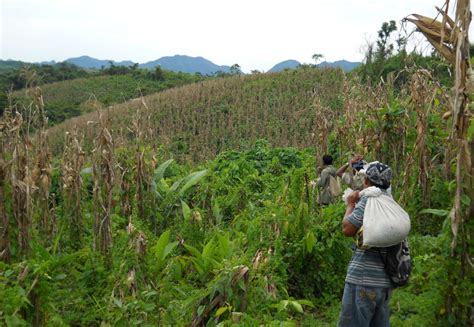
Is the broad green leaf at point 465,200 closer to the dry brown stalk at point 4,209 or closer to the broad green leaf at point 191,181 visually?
the dry brown stalk at point 4,209

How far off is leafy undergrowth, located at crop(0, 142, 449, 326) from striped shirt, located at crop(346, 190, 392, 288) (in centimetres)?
46

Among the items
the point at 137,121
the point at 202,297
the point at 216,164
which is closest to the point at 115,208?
the point at 137,121

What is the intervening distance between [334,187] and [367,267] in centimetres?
317

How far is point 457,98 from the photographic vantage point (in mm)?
2857

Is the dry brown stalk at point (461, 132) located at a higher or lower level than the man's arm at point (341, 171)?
higher

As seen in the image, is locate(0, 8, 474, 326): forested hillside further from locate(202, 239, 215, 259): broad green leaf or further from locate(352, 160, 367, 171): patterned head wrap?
locate(352, 160, 367, 171): patterned head wrap

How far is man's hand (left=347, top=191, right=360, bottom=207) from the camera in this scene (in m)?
3.11

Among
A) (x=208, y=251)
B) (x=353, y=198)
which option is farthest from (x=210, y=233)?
(x=353, y=198)

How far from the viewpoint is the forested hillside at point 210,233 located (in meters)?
3.05

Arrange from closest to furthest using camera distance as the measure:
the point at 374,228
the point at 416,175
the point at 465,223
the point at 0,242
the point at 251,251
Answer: the point at 374,228, the point at 465,223, the point at 0,242, the point at 251,251, the point at 416,175

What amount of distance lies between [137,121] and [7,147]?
200 centimetres

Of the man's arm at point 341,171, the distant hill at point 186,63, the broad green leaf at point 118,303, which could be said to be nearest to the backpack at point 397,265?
the broad green leaf at point 118,303

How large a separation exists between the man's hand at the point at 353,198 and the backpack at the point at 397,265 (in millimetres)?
365

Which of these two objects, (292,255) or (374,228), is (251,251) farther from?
(374,228)
